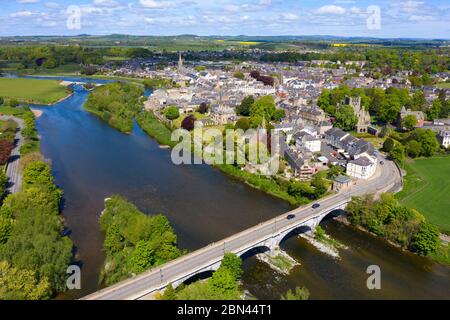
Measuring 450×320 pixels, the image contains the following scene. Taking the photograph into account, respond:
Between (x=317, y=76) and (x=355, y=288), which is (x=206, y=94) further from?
(x=355, y=288)

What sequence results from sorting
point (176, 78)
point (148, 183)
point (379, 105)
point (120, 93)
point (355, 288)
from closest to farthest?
point (355, 288) → point (148, 183) → point (379, 105) → point (120, 93) → point (176, 78)

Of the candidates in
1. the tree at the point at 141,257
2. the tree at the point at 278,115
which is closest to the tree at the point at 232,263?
the tree at the point at 141,257

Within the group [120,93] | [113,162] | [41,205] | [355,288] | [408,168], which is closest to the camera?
[355,288]

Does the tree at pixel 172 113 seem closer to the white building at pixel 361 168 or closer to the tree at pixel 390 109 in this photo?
the white building at pixel 361 168

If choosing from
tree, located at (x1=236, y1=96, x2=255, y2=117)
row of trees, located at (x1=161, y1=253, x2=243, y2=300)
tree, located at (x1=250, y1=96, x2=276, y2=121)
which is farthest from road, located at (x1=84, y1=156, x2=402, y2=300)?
tree, located at (x1=236, y1=96, x2=255, y2=117)

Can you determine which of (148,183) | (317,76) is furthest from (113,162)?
(317,76)

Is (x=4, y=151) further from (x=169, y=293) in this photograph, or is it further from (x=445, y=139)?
(x=445, y=139)
